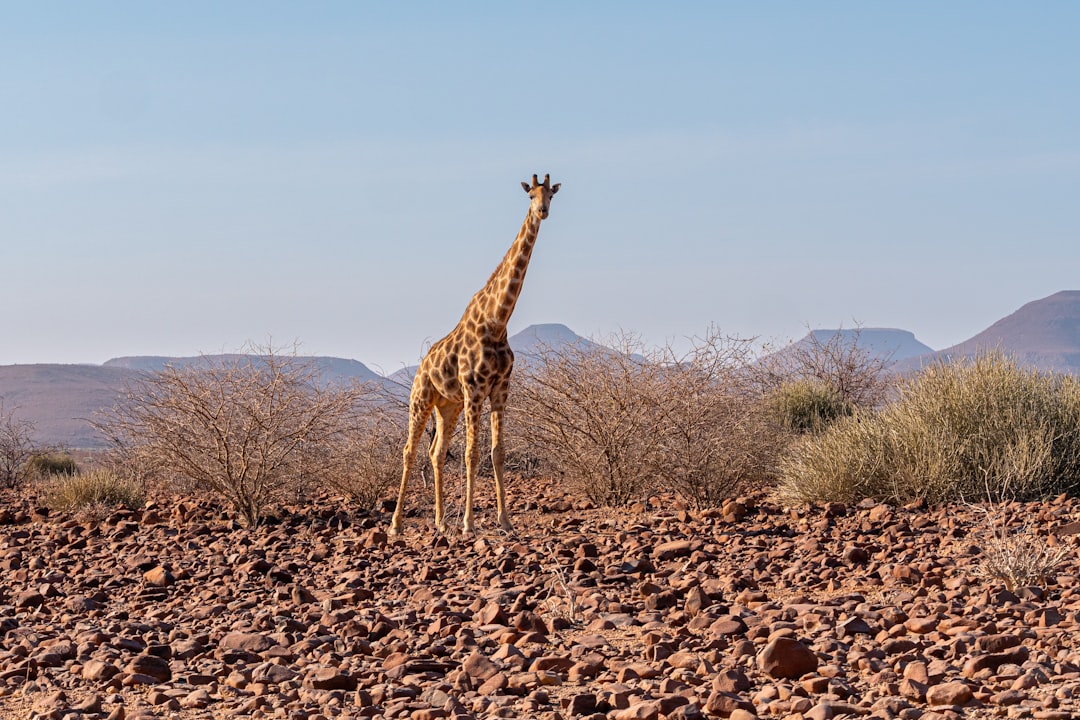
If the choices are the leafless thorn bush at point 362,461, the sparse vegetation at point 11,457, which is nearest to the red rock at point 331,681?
the leafless thorn bush at point 362,461

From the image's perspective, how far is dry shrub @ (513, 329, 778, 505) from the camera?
1305 cm

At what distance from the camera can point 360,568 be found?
9742mm

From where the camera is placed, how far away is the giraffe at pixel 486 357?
1149cm

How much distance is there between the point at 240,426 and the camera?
44.1ft

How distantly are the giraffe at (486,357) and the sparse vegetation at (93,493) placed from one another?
5.24 m

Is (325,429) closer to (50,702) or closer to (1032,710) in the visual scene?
(50,702)

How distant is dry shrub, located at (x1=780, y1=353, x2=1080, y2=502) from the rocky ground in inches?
34.4

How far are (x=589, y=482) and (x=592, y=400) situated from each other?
975mm

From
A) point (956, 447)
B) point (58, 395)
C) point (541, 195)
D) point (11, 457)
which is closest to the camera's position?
point (541, 195)

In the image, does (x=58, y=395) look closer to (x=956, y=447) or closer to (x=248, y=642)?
(x=956, y=447)

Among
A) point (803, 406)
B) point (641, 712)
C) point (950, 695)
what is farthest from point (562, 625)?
point (803, 406)

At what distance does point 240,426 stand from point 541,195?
15.0 ft

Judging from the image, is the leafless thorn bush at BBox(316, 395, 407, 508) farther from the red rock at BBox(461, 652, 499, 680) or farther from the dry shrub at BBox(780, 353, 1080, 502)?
the red rock at BBox(461, 652, 499, 680)

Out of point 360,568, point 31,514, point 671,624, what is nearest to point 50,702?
point 671,624
